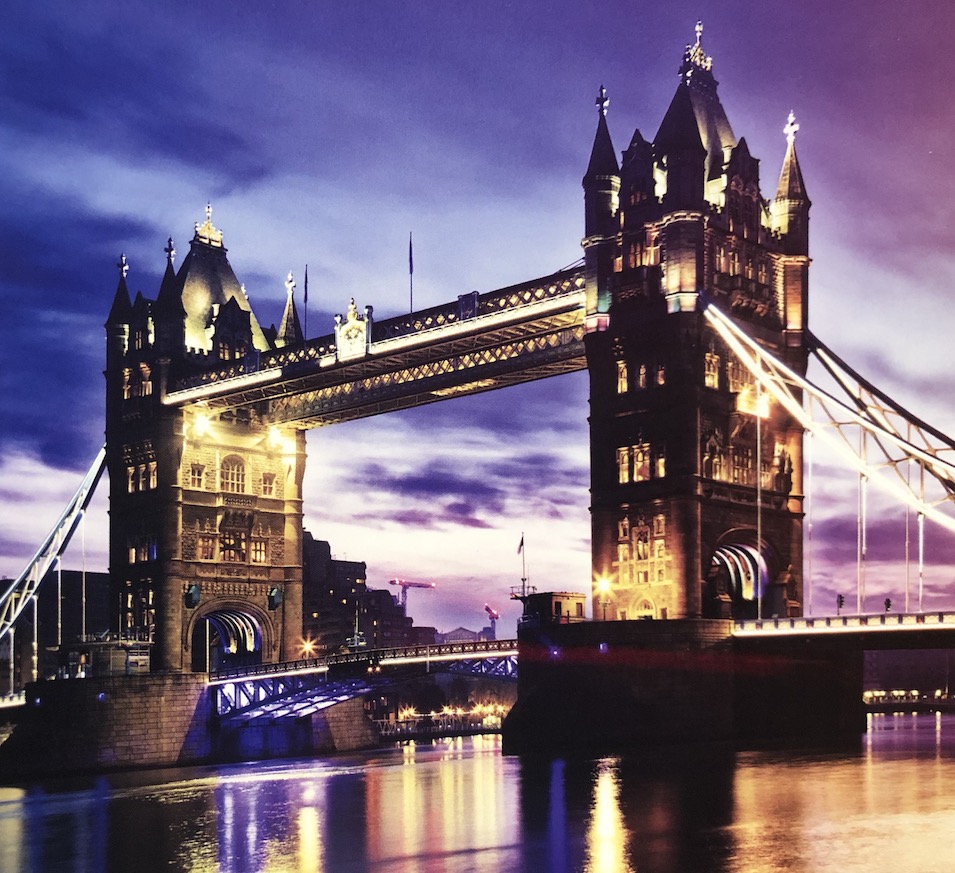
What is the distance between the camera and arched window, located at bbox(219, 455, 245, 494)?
342 ft

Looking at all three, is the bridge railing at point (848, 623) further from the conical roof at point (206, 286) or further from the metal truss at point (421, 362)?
the conical roof at point (206, 286)

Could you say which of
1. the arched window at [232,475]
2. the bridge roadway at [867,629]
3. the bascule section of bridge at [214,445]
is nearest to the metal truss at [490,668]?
the bridge roadway at [867,629]

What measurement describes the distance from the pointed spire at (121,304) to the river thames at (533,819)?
3933 cm

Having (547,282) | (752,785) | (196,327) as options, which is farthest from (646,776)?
(196,327)

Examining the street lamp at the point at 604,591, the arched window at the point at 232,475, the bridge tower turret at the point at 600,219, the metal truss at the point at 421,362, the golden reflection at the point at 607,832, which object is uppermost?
the bridge tower turret at the point at 600,219

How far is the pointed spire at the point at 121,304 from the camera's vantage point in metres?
108

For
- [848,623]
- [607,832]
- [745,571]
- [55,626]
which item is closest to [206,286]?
[745,571]

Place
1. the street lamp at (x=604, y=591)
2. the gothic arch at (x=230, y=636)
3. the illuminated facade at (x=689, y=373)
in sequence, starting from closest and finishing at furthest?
the illuminated facade at (x=689, y=373) → the street lamp at (x=604, y=591) → the gothic arch at (x=230, y=636)

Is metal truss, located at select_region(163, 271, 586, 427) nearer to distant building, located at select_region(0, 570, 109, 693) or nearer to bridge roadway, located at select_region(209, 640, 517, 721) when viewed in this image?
bridge roadway, located at select_region(209, 640, 517, 721)

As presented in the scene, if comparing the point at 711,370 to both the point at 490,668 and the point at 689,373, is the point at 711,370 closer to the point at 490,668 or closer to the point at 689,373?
the point at 689,373

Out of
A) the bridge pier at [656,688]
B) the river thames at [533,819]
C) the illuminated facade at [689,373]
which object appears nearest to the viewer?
the river thames at [533,819]

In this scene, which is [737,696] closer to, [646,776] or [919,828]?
[646,776]

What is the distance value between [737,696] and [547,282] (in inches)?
897

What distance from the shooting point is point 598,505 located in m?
79.1
